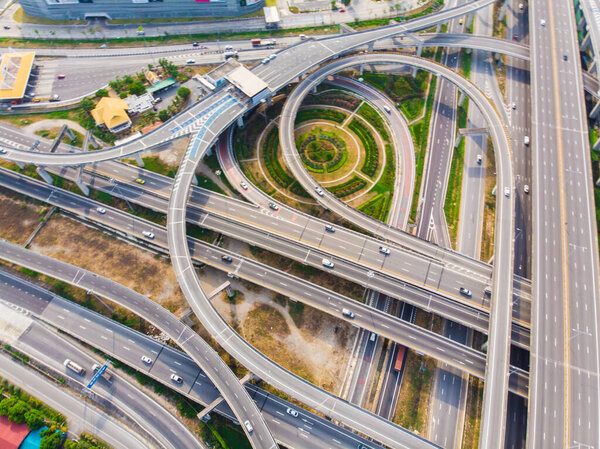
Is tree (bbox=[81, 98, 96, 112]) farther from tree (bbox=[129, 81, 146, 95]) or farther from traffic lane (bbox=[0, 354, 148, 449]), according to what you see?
traffic lane (bbox=[0, 354, 148, 449])

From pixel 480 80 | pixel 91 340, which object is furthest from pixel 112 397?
pixel 480 80

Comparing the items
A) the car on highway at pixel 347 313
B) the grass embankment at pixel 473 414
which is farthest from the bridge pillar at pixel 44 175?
the grass embankment at pixel 473 414

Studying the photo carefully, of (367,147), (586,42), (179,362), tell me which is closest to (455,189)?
(367,147)

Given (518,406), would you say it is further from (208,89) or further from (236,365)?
(208,89)

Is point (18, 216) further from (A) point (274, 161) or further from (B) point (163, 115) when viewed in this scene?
(A) point (274, 161)

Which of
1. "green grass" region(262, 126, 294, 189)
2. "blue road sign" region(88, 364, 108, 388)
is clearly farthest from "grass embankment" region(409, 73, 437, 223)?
"blue road sign" region(88, 364, 108, 388)

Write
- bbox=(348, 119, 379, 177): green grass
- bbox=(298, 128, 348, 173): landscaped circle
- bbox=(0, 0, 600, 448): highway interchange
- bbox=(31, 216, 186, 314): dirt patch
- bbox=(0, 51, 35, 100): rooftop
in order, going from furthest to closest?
1. bbox=(0, 51, 35, 100): rooftop
2. bbox=(298, 128, 348, 173): landscaped circle
3. bbox=(348, 119, 379, 177): green grass
4. bbox=(31, 216, 186, 314): dirt patch
5. bbox=(0, 0, 600, 448): highway interchange
